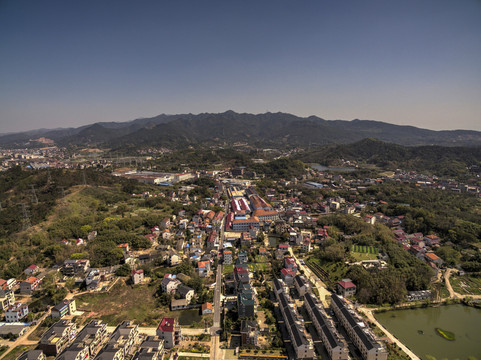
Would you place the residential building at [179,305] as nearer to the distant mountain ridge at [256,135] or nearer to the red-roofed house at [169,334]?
the red-roofed house at [169,334]

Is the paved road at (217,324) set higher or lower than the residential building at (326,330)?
lower

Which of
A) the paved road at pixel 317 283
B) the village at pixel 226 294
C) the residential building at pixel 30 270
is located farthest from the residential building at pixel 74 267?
the paved road at pixel 317 283

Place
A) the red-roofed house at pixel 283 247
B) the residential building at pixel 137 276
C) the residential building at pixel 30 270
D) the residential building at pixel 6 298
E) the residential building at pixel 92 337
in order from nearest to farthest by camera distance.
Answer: the residential building at pixel 92 337, the residential building at pixel 6 298, the residential building at pixel 137 276, the residential building at pixel 30 270, the red-roofed house at pixel 283 247

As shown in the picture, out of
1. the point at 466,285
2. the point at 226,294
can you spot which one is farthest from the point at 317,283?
the point at 466,285

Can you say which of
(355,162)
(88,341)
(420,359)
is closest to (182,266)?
(88,341)

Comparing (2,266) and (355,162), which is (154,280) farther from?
(355,162)

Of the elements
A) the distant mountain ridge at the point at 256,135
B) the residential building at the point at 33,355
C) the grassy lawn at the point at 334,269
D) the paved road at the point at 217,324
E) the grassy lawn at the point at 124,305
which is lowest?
the grassy lawn at the point at 124,305
